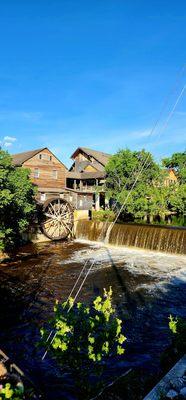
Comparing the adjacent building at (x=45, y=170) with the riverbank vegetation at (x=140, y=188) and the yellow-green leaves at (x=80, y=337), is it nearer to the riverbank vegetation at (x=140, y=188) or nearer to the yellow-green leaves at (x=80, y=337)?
the riverbank vegetation at (x=140, y=188)

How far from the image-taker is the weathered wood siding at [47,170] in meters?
38.8

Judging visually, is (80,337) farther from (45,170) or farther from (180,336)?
(45,170)

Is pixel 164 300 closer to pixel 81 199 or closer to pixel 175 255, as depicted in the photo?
pixel 175 255

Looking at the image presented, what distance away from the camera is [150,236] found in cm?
2672

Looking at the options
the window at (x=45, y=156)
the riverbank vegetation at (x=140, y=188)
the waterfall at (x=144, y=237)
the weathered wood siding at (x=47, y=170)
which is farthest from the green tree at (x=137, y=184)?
the window at (x=45, y=156)

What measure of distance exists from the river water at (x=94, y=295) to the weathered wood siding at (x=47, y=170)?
44.3ft

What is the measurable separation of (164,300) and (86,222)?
19.8 meters

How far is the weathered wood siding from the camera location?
3878 cm

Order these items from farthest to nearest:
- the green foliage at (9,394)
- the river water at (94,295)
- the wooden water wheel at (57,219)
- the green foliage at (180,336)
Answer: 1. the wooden water wheel at (57,219)
2. the river water at (94,295)
3. the green foliage at (180,336)
4. the green foliage at (9,394)

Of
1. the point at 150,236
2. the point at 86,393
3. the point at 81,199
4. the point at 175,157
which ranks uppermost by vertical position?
the point at 175,157

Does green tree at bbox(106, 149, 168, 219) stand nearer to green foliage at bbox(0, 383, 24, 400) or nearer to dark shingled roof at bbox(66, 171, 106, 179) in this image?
dark shingled roof at bbox(66, 171, 106, 179)

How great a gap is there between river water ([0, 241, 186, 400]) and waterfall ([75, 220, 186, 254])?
0.85 meters

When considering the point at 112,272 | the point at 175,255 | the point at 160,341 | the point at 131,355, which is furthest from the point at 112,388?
the point at 175,255

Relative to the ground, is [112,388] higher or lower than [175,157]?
lower
